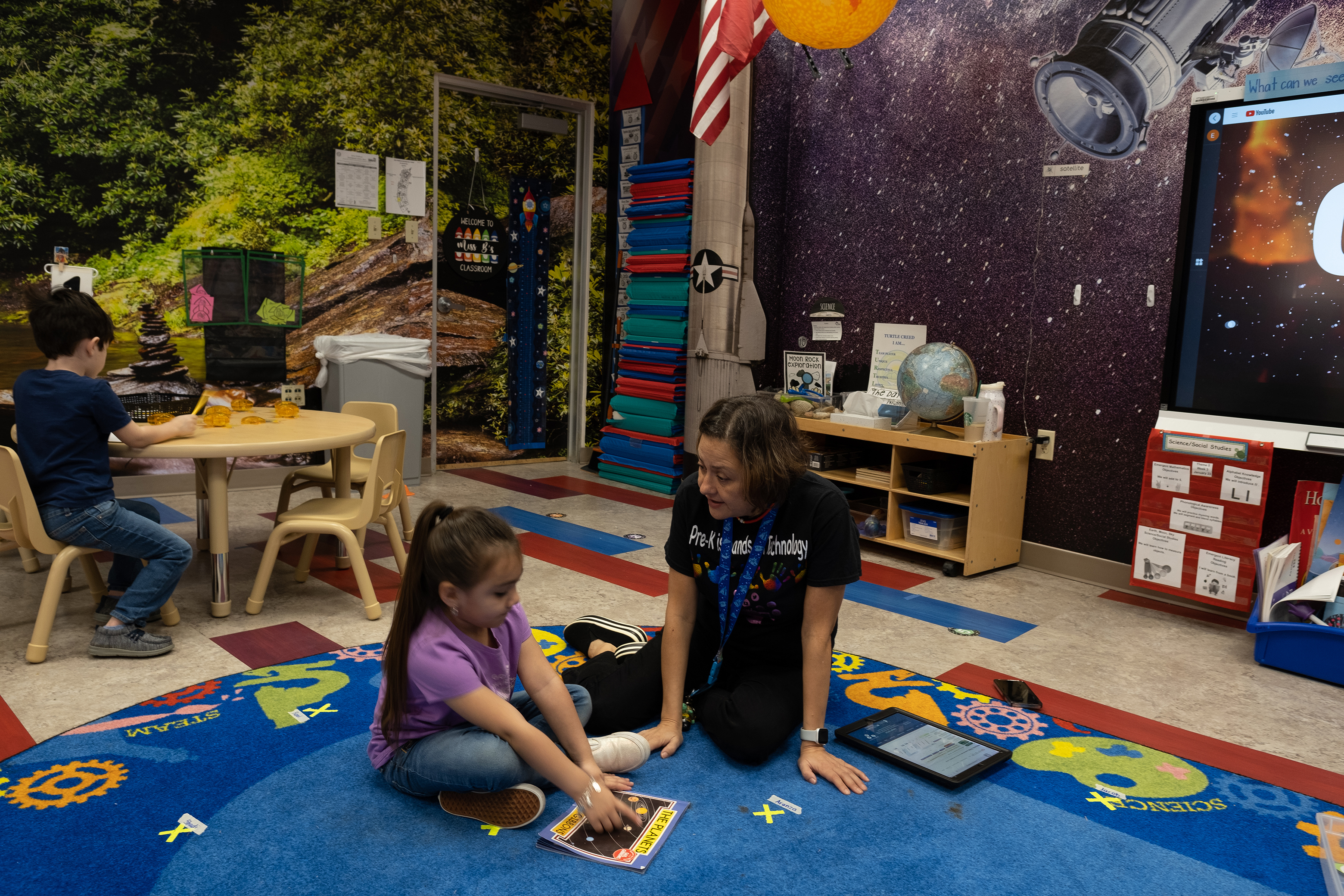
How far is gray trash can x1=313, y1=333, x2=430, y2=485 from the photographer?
5125 millimetres

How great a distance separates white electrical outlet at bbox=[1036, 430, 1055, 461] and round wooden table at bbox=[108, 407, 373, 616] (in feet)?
9.17

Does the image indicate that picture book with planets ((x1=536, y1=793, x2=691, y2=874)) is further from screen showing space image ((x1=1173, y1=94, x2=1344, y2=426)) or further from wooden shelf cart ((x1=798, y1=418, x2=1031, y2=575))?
screen showing space image ((x1=1173, y1=94, x2=1344, y2=426))

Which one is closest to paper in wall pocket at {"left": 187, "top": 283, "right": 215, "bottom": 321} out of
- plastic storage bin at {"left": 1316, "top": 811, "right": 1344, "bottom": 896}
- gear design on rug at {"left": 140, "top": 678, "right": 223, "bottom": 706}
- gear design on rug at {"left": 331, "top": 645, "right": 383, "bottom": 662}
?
gear design on rug at {"left": 331, "top": 645, "right": 383, "bottom": 662}

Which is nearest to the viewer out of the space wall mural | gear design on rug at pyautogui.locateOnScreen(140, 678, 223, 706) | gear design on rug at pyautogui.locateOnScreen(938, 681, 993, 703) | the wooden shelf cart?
gear design on rug at pyautogui.locateOnScreen(140, 678, 223, 706)

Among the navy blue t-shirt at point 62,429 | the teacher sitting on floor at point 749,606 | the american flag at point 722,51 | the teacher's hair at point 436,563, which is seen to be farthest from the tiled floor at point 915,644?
the american flag at point 722,51

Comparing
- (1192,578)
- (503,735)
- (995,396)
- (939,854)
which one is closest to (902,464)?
(995,396)

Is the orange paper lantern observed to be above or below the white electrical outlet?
above

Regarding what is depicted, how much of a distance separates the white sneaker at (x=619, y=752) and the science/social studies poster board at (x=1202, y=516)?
7.68 ft

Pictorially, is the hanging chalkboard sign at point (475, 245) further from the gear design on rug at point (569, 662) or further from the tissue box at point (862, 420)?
the gear design on rug at point (569, 662)

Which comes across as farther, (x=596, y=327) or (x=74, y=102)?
(x=596, y=327)

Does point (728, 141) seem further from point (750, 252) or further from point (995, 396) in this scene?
point (995, 396)

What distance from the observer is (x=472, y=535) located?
156 centimetres

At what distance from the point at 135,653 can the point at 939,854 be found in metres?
2.24

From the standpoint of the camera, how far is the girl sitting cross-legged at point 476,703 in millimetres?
1573
